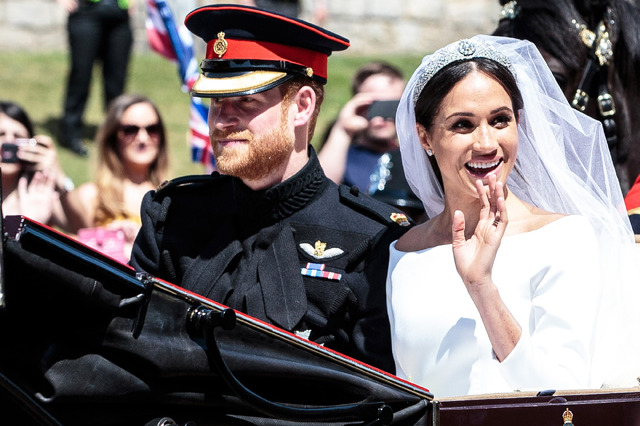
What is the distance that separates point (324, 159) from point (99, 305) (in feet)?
13.5

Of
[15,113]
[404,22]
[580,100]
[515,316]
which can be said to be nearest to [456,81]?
[515,316]

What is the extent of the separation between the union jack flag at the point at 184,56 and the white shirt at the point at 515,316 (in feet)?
14.3

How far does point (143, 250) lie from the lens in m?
3.62

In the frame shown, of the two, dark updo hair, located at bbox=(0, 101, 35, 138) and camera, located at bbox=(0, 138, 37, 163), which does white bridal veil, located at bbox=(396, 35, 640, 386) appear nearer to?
camera, located at bbox=(0, 138, 37, 163)

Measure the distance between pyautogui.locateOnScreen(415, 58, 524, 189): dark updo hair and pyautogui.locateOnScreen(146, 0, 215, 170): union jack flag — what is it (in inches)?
167

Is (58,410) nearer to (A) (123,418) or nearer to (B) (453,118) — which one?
(A) (123,418)

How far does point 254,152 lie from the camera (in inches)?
135

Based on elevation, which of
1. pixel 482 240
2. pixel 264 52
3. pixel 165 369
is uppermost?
pixel 264 52

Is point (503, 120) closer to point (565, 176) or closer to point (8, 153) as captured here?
point (565, 176)

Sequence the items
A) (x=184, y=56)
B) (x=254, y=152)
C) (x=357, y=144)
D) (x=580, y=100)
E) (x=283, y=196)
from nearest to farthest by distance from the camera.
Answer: (x=254, y=152) → (x=283, y=196) → (x=580, y=100) → (x=357, y=144) → (x=184, y=56)

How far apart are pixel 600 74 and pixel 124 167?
3.01 metres

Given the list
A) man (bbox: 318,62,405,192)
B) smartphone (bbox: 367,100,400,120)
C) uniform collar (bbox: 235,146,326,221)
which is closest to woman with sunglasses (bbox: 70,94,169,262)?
man (bbox: 318,62,405,192)

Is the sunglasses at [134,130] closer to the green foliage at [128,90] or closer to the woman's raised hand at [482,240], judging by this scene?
the woman's raised hand at [482,240]

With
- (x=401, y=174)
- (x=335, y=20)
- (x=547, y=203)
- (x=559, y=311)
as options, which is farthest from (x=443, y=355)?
(x=335, y=20)
